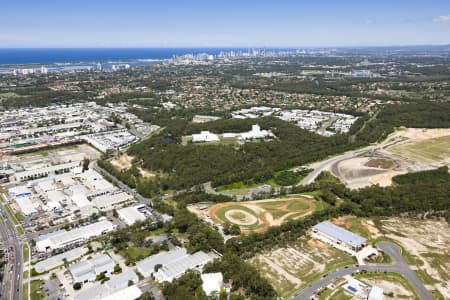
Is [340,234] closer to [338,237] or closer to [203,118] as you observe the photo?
[338,237]

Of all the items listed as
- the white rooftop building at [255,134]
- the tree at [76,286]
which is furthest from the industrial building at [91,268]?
the white rooftop building at [255,134]

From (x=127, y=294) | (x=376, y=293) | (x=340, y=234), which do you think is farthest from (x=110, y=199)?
(x=376, y=293)

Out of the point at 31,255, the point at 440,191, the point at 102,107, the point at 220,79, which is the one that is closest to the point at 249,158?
the point at 440,191

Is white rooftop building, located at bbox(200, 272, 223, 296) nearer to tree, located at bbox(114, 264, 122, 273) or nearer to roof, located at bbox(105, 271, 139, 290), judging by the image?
roof, located at bbox(105, 271, 139, 290)

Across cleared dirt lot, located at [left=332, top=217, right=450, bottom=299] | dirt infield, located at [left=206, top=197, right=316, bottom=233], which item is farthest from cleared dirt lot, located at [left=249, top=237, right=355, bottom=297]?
cleared dirt lot, located at [left=332, top=217, right=450, bottom=299]

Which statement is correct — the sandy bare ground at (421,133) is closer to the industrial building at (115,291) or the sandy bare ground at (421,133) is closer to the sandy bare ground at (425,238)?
the sandy bare ground at (425,238)

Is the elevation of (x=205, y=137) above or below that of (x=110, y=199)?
above

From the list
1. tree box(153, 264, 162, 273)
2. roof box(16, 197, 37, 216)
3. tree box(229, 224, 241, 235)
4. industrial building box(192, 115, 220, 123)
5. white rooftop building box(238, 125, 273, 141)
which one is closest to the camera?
tree box(153, 264, 162, 273)
